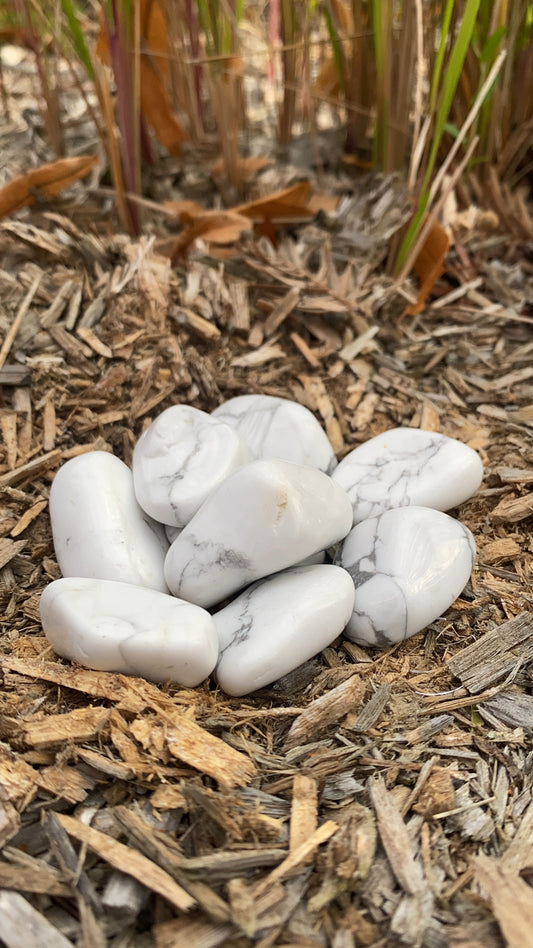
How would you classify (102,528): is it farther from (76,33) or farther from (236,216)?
(76,33)

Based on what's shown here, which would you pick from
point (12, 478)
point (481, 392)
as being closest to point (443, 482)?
point (481, 392)

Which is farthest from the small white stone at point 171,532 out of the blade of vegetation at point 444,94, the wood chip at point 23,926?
the blade of vegetation at point 444,94

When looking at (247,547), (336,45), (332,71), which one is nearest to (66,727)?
(247,547)

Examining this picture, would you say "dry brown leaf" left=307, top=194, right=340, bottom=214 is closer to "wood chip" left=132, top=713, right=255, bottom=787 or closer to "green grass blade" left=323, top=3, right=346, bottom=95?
"green grass blade" left=323, top=3, right=346, bottom=95

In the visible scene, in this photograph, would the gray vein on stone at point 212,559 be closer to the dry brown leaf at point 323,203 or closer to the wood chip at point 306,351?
the wood chip at point 306,351

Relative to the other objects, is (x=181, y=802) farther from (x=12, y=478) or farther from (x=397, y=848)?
(x=12, y=478)

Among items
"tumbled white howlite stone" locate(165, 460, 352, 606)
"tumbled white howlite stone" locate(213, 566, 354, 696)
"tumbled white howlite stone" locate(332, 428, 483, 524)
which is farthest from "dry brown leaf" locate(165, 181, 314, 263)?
"tumbled white howlite stone" locate(213, 566, 354, 696)
